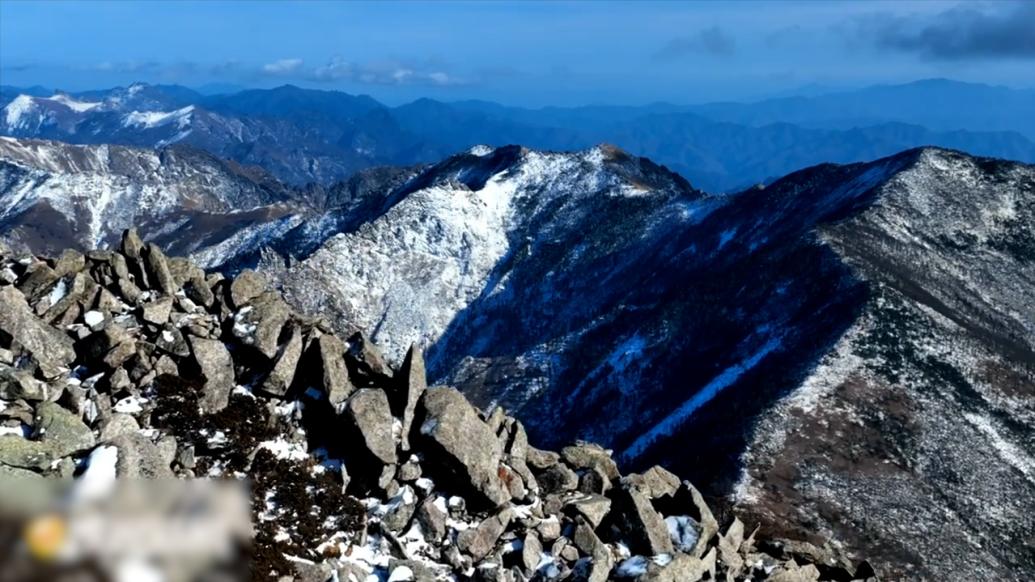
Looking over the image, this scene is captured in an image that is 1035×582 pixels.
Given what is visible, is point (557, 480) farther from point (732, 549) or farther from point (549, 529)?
point (732, 549)

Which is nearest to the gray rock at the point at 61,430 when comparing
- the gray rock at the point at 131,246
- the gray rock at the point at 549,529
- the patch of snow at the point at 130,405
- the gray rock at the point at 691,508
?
the patch of snow at the point at 130,405

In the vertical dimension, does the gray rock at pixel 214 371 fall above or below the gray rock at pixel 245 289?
below

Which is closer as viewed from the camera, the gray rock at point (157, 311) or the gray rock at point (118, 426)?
the gray rock at point (118, 426)

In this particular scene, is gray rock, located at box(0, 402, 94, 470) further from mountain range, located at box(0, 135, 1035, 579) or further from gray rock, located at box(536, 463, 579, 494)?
mountain range, located at box(0, 135, 1035, 579)

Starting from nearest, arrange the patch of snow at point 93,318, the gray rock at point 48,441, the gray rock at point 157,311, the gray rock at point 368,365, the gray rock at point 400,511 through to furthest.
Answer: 1. the gray rock at point 48,441
2. the gray rock at point 400,511
3. the patch of snow at point 93,318
4. the gray rock at point 157,311
5. the gray rock at point 368,365

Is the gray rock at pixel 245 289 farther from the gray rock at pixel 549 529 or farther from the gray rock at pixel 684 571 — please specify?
the gray rock at pixel 684 571
